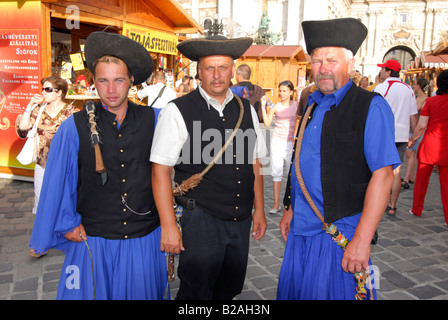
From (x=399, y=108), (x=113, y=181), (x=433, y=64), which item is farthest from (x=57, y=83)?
(x=433, y=64)

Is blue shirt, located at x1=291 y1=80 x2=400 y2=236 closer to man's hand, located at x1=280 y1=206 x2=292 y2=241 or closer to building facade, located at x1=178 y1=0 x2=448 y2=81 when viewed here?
man's hand, located at x1=280 y1=206 x2=292 y2=241

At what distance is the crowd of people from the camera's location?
219 centimetres

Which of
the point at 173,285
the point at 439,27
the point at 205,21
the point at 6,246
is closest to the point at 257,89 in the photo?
the point at 173,285

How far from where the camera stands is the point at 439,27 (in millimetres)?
50656

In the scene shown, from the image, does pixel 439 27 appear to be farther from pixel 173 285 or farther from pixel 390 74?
pixel 173 285

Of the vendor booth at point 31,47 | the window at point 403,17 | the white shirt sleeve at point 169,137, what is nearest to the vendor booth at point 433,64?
the vendor booth at point 31,47

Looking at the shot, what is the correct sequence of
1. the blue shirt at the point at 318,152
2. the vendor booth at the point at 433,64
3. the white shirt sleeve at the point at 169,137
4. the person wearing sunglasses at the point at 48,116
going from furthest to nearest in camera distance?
1. the vendor booth at the point at 433,64
2. the person wearing sunglasses at the point at 48,116
3. the white shirt sleeve at the point at 169,137
4. the blue shirt at the point at 318,152

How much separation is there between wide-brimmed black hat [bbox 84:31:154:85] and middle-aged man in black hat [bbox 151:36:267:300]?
323 millimetres

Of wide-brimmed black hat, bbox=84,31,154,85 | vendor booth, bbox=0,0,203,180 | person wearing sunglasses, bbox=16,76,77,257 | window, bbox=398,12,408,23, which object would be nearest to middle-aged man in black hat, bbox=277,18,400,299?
wide-brimmed black hat, bbox=84,31,154,85

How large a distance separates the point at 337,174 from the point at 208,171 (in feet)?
2.75

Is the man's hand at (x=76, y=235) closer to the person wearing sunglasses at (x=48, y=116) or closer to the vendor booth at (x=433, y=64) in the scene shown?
the person wearing sunglasses at (x=48, y=116)

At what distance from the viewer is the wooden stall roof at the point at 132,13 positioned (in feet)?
23.0

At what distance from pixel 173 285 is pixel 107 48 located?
242cm

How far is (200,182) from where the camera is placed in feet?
8.19
